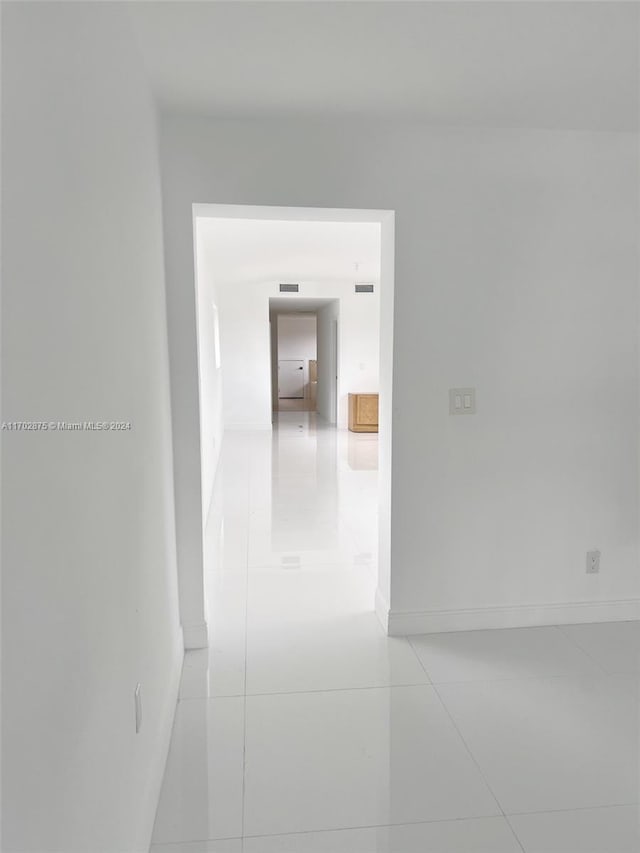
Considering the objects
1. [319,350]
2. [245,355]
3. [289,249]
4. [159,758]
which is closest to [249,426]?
[245,355]

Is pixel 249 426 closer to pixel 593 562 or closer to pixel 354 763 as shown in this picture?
pixel 593 562

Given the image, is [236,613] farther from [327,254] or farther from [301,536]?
[327,254]

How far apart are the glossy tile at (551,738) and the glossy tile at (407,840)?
13 centimetres

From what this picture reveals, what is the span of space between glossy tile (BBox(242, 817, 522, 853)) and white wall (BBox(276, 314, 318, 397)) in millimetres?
13700

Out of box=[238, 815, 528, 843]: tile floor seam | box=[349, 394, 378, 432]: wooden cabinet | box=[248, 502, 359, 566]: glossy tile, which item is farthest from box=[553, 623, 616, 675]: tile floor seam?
box=[349, 394, 378, 432]: wooden cabinet

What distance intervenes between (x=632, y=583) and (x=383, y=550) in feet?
4.43

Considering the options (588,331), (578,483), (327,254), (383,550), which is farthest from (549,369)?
(327,254)

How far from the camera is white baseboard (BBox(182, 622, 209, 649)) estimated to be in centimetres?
259

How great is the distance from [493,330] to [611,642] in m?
1.65

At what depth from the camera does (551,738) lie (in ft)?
6.45

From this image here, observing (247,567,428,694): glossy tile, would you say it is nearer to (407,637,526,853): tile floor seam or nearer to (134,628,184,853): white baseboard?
(407,637,526,853): tile floor seam

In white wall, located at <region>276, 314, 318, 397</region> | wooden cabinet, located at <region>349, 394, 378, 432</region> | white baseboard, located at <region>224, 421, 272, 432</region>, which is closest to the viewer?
wooden cabinet, located at <region>349, 394, 378, 432</region>

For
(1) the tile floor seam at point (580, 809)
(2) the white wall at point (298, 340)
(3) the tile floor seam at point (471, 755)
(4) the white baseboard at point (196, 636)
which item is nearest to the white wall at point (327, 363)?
(2) the white wall at point (298, 340)

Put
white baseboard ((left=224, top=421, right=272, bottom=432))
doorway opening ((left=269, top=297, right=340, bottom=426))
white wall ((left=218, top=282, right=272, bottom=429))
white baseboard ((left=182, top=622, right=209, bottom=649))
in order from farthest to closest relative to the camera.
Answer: doorway opening ((left=269, top=297, right=340, bottom=426)) < white baseboard ((left=224, top=421, right=272, bottom=432)) < white wall ((left=218, top=282, right=272, bottom=429)) < white baseboard ((left=182, top=622, right=209, bottom=649))
